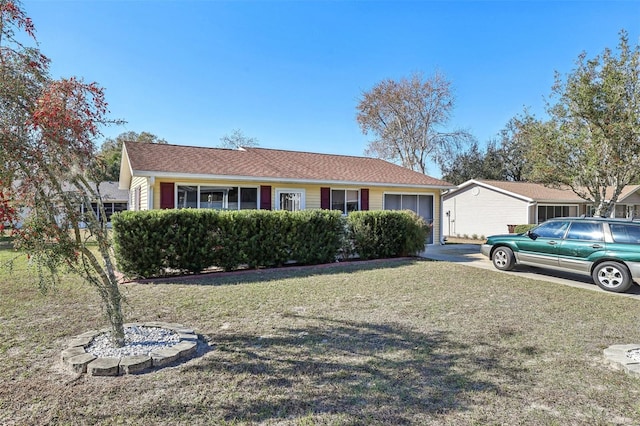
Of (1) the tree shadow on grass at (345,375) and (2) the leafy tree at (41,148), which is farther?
(2) the leafy tree at (41,148)

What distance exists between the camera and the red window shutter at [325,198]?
13.7 meters

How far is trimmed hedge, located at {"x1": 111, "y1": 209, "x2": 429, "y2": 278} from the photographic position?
8062mm

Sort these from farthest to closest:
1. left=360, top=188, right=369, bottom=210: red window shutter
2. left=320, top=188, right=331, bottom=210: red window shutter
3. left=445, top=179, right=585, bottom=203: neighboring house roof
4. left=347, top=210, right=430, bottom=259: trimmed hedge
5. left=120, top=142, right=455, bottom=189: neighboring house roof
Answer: left=445, top=179, right=585, bottom=203: neighboring house roof → left=360, top=188, right=369, bottom=210: red window shutter → left=320, top=188, right=331, bottom=210: red window shutter → left=120, top=142, right=455, bottom=189: neighboring house roof → left=347, top=210, right=430, bottom=259: trimmed hedge

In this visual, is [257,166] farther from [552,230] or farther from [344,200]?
[552,230]

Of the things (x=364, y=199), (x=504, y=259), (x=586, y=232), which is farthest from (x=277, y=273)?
(x=586, y=232)

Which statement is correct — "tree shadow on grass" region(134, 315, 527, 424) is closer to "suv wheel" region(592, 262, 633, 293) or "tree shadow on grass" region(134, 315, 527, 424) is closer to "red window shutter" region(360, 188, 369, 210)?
"suv wheel" region(592, 262, 633, 293)

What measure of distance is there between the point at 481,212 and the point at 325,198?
46.6 feet

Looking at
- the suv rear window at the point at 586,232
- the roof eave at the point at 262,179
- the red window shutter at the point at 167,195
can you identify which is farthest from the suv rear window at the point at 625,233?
the red window shutter at the point at 167,195

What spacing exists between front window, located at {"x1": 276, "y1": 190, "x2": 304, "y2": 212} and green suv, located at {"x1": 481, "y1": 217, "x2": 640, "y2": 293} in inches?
282

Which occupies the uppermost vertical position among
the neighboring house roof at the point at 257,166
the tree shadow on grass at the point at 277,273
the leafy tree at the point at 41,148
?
the neighboring house roof at the point at 257,166

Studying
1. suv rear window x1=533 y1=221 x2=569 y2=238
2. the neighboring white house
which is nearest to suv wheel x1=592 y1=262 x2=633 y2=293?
suv rear window x1=533 y1=221 x2=569 y2=238

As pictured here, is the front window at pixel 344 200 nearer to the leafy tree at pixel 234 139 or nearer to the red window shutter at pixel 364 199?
the red window shutter at pixel 364 199

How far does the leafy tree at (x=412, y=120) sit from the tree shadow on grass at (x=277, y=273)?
24.6 metres

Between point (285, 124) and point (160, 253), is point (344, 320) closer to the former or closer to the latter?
point (160, 253)
